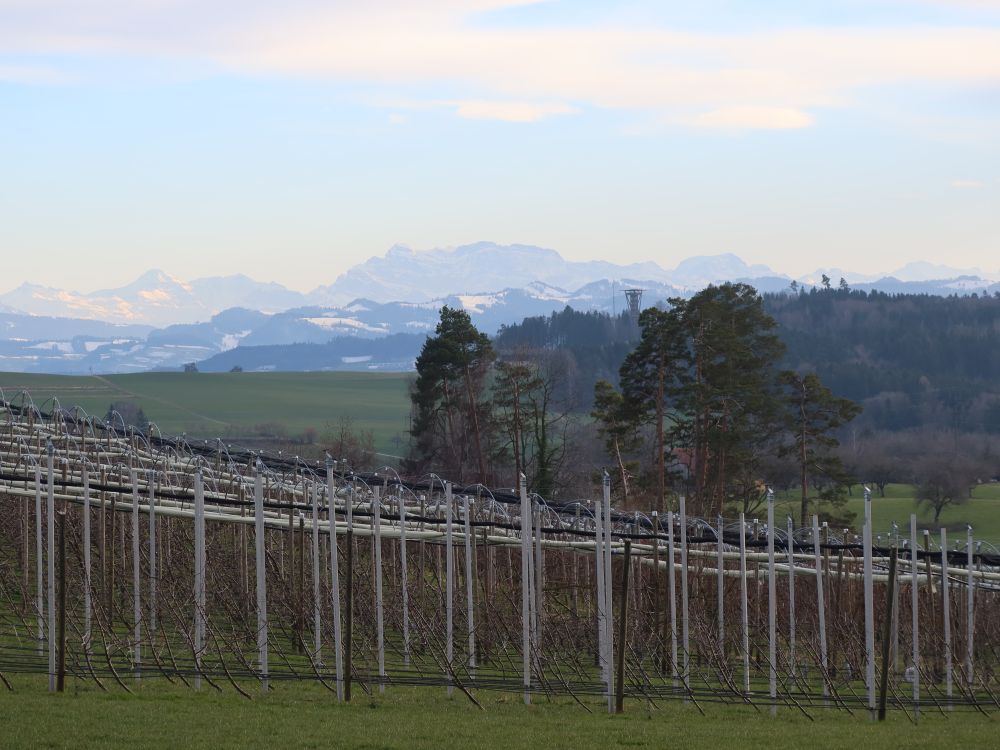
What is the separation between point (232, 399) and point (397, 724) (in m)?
157

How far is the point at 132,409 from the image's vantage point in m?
144

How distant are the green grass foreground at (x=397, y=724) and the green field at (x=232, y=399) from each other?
Answer: 112195mm

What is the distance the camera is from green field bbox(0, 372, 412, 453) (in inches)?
5827

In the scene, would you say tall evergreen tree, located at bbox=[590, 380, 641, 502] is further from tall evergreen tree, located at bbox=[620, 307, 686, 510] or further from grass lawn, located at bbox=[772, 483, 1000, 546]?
A: grass lawn, located at bbox=[772, 483, 1000, 546]

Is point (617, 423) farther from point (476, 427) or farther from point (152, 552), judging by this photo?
point (152, 552)

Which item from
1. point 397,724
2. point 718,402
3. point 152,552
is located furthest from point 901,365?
point 397,724

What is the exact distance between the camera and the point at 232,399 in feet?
560

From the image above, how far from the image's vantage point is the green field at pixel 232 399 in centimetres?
14800

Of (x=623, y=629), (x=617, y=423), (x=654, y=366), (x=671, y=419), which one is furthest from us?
(x=617, y=423)

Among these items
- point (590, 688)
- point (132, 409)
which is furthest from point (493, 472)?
point (132, 409)

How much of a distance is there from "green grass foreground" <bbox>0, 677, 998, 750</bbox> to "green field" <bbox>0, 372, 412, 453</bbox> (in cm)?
11219

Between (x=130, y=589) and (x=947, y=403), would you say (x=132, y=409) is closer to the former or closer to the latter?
(x=947, y=403)

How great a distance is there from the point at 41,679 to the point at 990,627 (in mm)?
18546

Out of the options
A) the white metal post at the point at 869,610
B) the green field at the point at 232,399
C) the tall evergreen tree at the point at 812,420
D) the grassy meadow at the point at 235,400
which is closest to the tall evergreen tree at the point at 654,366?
the tall evergreen tree at the point at 812,420
